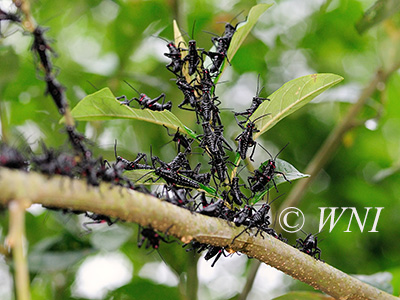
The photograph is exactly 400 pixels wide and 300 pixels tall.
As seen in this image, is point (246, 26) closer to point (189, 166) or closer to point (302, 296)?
point (189, 166)

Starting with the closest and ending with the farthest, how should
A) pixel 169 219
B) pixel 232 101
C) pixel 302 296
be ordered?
pixel 169 219, pixel 302 296, pixel 232 101

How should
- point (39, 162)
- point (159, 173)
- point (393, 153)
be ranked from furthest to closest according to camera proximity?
point (393, 153), point (159, 173), point (39, 162)

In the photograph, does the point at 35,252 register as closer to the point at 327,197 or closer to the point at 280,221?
the point at 280,221

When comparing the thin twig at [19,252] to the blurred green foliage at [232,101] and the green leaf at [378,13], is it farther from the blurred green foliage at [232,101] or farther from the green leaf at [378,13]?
the green leaf at [378,13]

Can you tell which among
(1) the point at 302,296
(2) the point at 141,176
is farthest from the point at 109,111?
(1) the point at 302,296

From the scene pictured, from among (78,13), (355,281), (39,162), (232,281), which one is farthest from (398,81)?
(39,162)

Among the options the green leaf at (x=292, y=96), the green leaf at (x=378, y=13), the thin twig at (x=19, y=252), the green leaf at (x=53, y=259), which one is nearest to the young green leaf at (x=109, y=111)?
the green leaf at (x=292, y=96)
